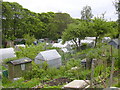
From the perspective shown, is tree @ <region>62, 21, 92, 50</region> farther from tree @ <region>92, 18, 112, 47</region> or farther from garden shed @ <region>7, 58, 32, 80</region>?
garden shed @ <region>7, 58, 32, 80</region>

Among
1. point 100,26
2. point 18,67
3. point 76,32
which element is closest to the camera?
point 18,67

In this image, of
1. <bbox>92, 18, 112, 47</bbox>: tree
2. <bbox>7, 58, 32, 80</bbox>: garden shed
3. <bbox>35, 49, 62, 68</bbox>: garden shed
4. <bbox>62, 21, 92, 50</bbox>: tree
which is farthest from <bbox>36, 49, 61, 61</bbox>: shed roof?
<bbox>92, 18, 112, 47</bbox>: tree

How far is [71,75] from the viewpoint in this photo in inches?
179

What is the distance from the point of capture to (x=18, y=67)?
18.1ft

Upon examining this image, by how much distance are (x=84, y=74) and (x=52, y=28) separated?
15155 millimetres

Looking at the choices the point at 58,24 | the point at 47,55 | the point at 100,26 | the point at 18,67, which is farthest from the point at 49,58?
the point at 58,24

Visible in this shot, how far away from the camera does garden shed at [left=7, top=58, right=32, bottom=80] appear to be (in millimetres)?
5435

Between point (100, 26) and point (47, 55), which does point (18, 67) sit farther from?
point (100, 26)

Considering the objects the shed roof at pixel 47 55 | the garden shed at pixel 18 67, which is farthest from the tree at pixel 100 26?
the garden shed at pixel 18 67

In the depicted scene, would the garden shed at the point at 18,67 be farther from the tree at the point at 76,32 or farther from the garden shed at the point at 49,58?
the tree at the point at 76,32

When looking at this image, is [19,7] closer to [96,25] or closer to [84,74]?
[96,25]

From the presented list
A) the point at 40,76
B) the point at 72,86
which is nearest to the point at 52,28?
the point at 40,76

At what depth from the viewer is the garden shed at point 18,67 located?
5435 mm

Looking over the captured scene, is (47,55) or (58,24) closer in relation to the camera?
(47,55)
